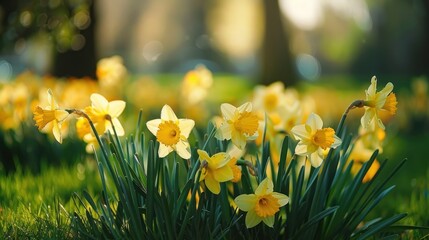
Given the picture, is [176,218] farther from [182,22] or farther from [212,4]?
[182,22]

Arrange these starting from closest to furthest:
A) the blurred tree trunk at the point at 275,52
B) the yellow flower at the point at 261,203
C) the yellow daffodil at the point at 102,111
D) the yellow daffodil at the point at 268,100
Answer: the yellow flower at the point at 261,203
the yellow daffodil at the point at 102,111
the yellow daffodil at the point at 268,100
the blurred tree trunk at the point at 275,52

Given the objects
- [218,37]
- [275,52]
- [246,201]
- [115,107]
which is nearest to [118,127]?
[115,107]

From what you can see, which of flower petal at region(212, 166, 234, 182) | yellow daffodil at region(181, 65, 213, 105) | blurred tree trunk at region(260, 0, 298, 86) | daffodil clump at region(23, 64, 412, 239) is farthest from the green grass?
blurred tree trunk at region(260, 0, 298, 86)

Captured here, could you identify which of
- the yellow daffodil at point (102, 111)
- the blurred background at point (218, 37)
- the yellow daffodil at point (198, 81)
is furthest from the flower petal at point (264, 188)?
the blurred background at point (218, 37)

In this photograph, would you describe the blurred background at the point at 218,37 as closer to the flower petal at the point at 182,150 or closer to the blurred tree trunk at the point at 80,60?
the blurred tree trunk at the point at 80,60

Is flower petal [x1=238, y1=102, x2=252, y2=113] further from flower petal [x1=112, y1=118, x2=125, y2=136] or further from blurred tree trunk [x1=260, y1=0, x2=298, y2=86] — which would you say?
blurred tree trunk [x1=260, y1=0, x2=298, y2=86]

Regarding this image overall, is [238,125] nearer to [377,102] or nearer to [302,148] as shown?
[302,148]
